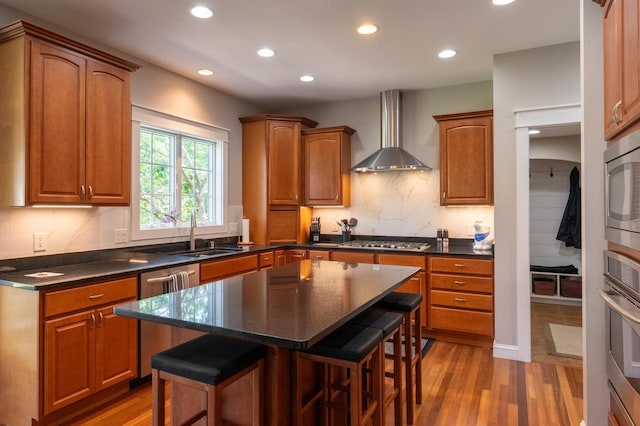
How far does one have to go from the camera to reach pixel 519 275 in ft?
11.2

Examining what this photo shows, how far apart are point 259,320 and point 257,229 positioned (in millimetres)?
3321

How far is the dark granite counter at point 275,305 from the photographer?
4.47 feet

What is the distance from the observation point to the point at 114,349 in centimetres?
262

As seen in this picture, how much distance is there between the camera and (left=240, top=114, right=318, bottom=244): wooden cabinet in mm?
4688

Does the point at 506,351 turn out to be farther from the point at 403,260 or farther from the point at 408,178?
the point at 408,178

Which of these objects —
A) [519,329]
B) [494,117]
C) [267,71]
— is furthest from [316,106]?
[519,329]

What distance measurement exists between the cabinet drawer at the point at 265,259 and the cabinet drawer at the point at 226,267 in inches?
2.6

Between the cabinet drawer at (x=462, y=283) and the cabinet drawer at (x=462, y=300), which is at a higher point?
the cabinet drawer at (x=462, y=283)

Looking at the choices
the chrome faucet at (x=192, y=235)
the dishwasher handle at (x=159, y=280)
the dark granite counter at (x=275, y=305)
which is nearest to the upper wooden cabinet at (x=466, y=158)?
the dark granite counter at (x=275, y=305)

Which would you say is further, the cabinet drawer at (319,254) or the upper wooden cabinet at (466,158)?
the cabinet drawer at (319,254)

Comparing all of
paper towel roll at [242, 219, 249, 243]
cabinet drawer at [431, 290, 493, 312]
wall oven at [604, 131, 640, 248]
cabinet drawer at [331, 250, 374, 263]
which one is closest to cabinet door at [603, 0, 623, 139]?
wall oven at [604, 131, 640, 248]

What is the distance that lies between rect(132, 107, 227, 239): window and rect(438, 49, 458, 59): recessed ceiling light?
250 cm

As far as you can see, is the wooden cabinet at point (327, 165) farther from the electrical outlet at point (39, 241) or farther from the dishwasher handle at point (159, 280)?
the electrical outlet at point (39, 241)

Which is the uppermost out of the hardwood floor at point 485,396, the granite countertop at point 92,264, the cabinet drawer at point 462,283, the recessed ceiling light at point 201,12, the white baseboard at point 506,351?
the recessed ceiling light at point 201,12
